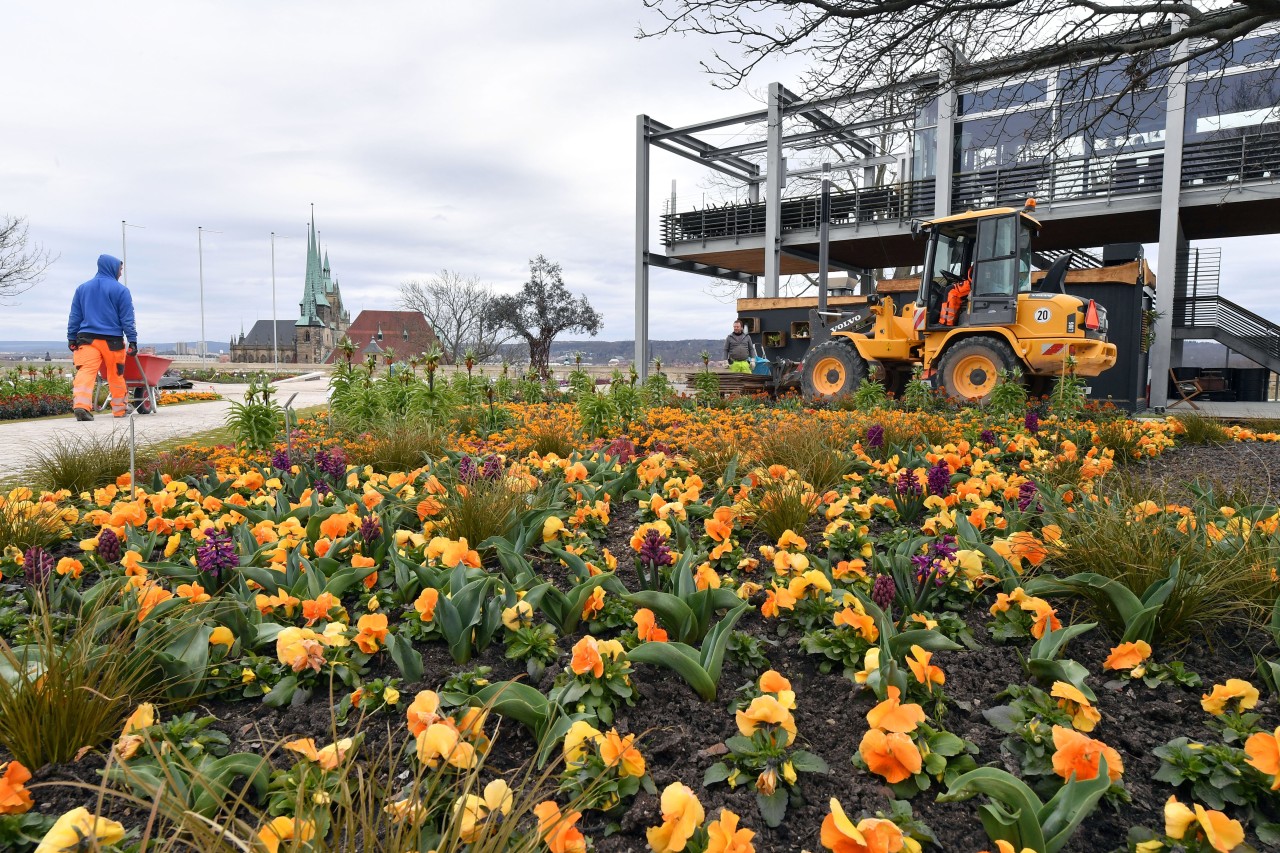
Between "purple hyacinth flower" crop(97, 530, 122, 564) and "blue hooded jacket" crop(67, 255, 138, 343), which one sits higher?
"blue hooded jacket" crop(67, 255, 138, 343)

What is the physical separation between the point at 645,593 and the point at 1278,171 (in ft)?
59.5

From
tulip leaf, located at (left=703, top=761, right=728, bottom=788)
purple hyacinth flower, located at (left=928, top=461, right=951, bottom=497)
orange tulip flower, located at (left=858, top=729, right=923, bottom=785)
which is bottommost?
tulip leaf, located at (left=703, top=761, right=728, bottom=788)

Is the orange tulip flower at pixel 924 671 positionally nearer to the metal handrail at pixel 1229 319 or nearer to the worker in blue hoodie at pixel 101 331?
the worker in blue hoodie at pixel 101 331

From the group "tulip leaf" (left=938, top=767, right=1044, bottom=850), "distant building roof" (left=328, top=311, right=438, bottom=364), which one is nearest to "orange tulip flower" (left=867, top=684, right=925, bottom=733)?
"tulip leaf" (left=938, top=767, right=1044, bottom=850)

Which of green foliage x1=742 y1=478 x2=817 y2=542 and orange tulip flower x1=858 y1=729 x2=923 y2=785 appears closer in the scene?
orange tulip flower x1=858 y1=729 x2=923 y2=785

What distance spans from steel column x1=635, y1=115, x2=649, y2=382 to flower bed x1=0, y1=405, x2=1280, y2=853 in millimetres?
18018

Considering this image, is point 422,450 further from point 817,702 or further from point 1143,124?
point 1143,124

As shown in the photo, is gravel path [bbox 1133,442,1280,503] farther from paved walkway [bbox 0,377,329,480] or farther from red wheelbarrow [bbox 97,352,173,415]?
red wheelbarrow [bbox 97,352,173,415]

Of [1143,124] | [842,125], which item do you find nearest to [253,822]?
[842,125]

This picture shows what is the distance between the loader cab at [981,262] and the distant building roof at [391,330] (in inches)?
2943

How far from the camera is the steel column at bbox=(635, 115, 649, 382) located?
68.8 feet

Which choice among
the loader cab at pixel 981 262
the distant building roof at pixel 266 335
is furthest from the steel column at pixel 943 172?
the distant building roof at pixel 266 335

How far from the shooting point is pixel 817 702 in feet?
5.87

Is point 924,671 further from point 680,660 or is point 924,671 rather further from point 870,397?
point 870,397
